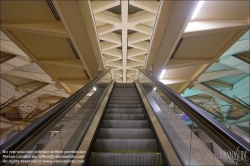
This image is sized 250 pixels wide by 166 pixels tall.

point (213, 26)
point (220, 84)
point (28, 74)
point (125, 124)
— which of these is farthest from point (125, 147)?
point (220, 84)

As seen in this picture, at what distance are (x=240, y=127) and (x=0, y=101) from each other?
44.2 feet

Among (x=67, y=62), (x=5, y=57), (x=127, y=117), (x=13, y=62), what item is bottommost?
(x=127, y=117)

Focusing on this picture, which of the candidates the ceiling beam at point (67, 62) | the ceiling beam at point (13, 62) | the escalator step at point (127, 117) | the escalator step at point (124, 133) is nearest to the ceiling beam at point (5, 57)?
the ceiling beam at point (13, 62)

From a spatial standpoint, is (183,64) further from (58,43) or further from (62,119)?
(62,119)

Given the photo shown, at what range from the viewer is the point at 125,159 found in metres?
2.31

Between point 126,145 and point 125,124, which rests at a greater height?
point 125,124

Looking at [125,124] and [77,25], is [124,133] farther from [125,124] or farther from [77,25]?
[77,25]

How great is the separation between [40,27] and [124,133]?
3225 mm

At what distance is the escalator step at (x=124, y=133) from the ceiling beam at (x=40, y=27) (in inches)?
109

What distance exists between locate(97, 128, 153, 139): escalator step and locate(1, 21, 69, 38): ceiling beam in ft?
9.12

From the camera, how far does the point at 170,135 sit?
231 cm

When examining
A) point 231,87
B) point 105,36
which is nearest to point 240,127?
point 231,87

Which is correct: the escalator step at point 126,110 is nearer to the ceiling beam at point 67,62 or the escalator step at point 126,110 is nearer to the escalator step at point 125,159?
the escalator step at point 125,159

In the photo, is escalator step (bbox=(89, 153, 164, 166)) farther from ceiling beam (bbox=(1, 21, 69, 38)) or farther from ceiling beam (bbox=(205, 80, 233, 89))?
ceiling beam (bbox=(205, 80, 233, 89))
